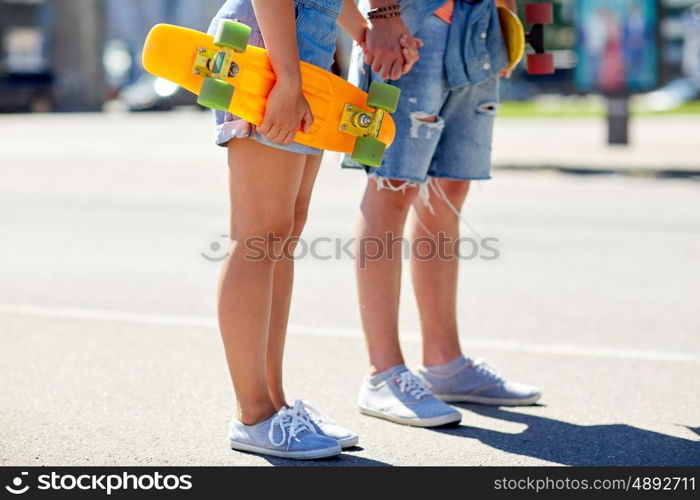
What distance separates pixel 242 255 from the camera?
3119mm

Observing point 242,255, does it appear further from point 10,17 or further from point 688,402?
point 10,17

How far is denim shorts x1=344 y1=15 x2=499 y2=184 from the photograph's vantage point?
3635mm

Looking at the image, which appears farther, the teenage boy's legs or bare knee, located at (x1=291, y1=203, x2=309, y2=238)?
the teenage boy's legs

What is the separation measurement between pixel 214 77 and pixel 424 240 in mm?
1262

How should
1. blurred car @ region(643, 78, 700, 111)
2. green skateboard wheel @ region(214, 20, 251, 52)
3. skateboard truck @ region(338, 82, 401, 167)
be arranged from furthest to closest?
blurred car @ region(643, 78, 700, 111) → skateboard truck @ region(338, 82, 401, 167) → green skateboard wheel @ region(214, 20, 251, 52)

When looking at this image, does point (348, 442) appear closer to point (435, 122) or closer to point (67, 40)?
point (435, 122)

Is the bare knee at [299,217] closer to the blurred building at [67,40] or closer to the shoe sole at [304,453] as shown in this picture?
the shoe sole at [304,453]

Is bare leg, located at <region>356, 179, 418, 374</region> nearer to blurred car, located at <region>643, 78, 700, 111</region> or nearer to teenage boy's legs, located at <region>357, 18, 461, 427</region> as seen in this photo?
teenage boy's legs, located at <region>357, 18, 461, 427</region>

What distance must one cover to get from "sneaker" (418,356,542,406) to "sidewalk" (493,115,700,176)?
9.79 metres

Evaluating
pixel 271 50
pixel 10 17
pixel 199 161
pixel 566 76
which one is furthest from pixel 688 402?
pixel 566 76

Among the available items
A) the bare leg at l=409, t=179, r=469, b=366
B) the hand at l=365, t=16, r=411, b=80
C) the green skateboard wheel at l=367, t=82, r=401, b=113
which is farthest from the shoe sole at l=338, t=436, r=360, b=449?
the hand at l=365, t=16, r=411, b=80

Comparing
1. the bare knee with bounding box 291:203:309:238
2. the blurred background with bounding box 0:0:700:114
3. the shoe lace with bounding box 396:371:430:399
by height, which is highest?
the blurred background with bounding box 0:0:700:114

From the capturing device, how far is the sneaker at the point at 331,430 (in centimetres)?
326

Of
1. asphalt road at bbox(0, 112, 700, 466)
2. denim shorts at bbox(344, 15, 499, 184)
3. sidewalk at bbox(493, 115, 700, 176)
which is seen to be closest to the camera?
asphalt road at bbox(0, 112, 700, 466)
